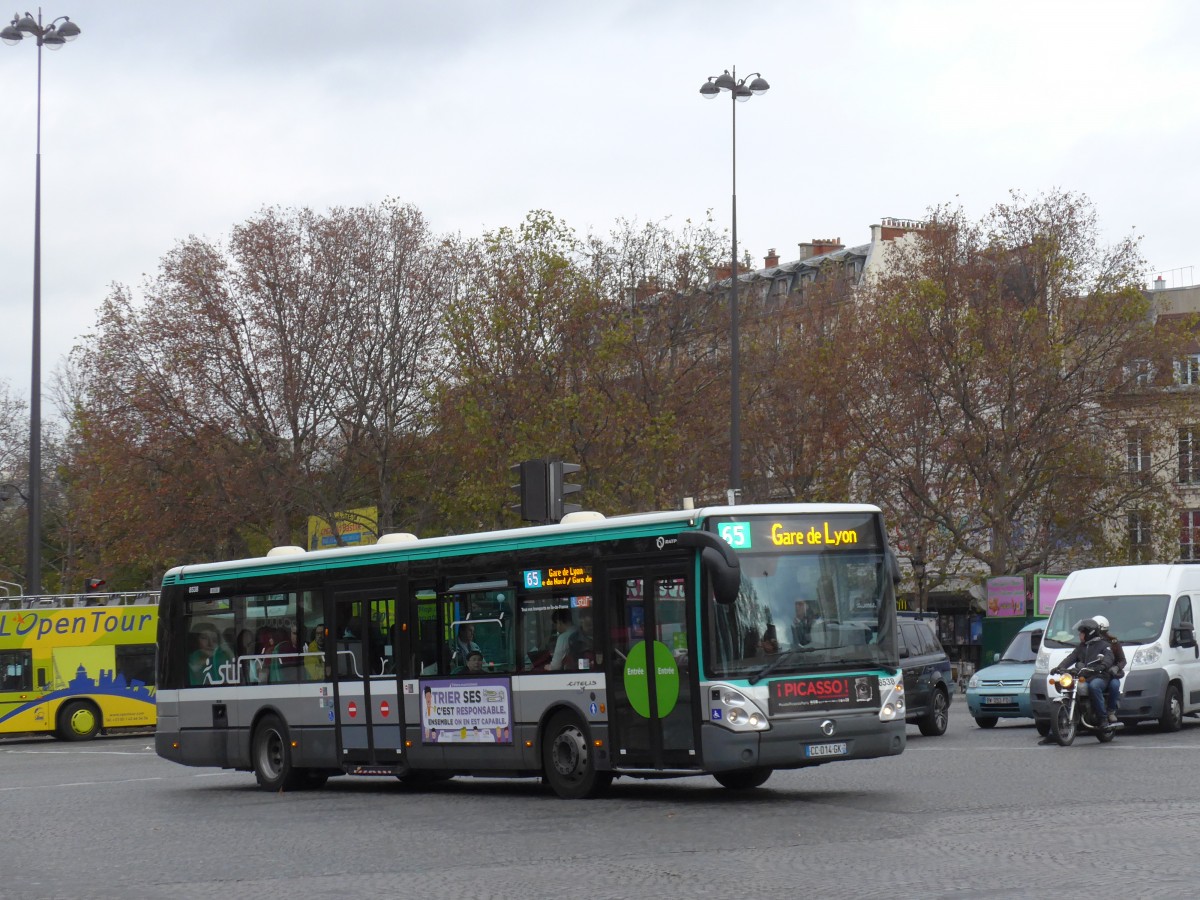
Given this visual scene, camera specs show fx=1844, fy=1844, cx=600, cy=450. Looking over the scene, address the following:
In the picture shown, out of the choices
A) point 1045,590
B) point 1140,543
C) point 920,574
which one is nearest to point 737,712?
point 1045,590

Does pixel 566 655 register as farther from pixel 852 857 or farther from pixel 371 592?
pixel 852 857

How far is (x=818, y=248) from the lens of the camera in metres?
91.7

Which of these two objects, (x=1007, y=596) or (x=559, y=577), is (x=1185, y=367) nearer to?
(x=1007, y=596)

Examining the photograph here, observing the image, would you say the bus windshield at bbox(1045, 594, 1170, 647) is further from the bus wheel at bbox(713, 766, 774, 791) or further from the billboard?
the billboard

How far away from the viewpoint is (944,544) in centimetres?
5494

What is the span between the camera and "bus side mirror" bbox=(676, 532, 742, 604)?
15.1 meters

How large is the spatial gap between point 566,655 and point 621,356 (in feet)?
98.3

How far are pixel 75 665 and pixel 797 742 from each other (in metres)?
25.7

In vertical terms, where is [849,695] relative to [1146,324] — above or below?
below

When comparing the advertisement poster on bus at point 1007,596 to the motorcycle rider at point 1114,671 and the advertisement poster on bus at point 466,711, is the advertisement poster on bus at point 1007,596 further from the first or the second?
the advertisement poster on bus at point 466,711

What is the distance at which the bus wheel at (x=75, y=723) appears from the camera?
123 feet

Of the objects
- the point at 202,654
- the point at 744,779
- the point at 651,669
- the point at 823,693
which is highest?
the point at 202,654

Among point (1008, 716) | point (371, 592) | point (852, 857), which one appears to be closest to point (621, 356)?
point (1008, 716)

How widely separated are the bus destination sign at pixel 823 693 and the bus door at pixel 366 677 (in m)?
4.89
